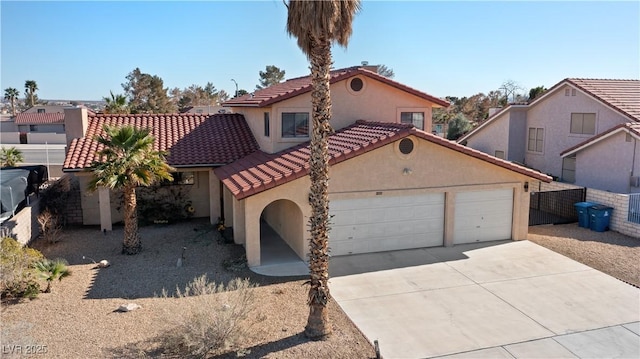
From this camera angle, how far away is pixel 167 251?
55.8 feet

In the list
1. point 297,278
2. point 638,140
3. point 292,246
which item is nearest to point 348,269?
point 297,278

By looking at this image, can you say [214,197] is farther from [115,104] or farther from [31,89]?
[31,89]

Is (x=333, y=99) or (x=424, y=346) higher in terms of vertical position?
(x=333, y=99)

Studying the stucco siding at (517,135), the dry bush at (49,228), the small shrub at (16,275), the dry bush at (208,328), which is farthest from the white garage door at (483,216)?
the stucco siding at (517,135)

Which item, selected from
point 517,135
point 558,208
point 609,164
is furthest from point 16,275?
point 517,135

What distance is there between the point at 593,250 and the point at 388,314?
9.58m

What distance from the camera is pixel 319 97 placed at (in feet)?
33.0

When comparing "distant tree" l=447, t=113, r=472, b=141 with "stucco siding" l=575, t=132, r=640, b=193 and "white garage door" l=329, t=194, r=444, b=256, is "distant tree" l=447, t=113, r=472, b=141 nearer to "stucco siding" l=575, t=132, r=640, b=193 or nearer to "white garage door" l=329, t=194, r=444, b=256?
"stucco siding" l=575, t=132, r=640, b=193

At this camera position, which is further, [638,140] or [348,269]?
[638,140]

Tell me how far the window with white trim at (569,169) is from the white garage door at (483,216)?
37.9 feet

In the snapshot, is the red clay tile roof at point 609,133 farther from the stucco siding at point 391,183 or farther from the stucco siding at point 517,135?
the stucco siding at point 391,183

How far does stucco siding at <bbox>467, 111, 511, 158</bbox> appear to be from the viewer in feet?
105

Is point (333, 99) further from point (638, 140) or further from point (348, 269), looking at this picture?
point (638, 140)

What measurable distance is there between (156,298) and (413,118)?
13.5 m
